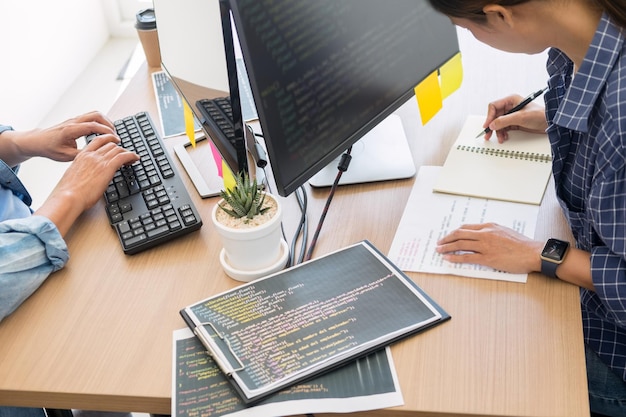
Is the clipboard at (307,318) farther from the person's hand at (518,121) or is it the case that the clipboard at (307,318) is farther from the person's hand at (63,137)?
the person's hand at (63,137)

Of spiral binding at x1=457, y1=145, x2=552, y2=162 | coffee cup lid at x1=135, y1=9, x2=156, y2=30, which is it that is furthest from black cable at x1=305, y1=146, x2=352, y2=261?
coffee cup lid at x1=135, y1=9, x2=156, y2=30

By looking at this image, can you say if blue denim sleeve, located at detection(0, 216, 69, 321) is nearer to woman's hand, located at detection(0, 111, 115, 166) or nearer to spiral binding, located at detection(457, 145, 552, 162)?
woman's hand, located at detection(0, 111, 115, 166)

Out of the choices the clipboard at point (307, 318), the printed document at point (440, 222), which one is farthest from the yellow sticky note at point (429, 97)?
the clipboard at point (307, 318)

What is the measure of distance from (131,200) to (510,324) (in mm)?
653

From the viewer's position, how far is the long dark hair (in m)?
0.91

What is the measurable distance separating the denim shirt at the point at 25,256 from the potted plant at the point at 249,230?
26 centimetres

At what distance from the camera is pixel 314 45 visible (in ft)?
3.29

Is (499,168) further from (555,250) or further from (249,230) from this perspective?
(249,230)

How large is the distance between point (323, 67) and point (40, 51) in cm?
200

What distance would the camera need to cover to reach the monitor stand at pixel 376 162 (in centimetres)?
121

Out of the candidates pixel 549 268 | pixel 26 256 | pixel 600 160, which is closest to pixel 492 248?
pixel 549 268

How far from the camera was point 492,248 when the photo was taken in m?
1.02

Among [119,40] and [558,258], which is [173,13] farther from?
[119,40]

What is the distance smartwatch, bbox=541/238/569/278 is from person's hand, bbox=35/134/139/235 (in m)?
0.73
